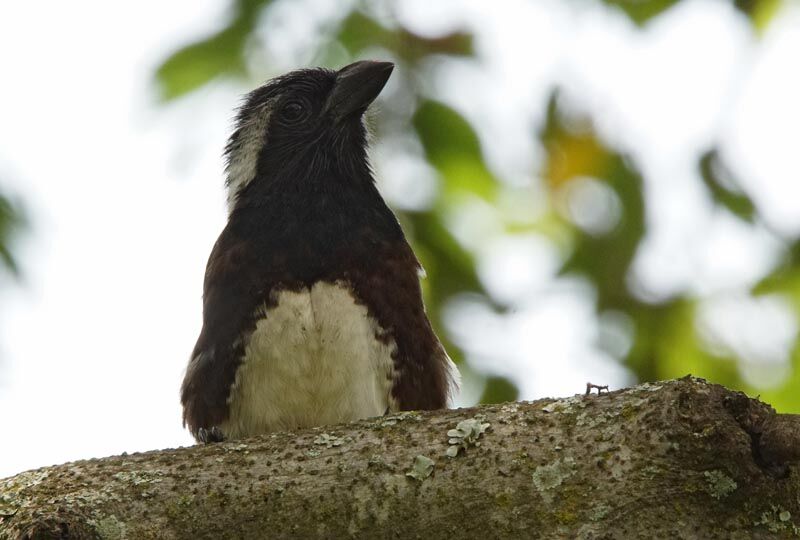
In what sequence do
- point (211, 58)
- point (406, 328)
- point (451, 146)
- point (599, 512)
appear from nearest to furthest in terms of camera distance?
1. point (599, 512)
2. point (406, 328)
3. point (211, 58)
4. point (451, 146)

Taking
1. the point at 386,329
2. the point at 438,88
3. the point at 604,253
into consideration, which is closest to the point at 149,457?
the point at 386,329

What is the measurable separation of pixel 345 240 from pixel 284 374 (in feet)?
2.13

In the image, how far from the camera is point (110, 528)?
2732 millimetres

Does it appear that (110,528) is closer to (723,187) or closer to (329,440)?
(329,440)

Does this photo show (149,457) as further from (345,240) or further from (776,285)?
(776,285)

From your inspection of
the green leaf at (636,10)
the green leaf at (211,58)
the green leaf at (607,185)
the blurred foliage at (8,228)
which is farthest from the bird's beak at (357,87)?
the blurred foliage at (8,228)

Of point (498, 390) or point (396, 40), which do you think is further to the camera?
point (498, 390)

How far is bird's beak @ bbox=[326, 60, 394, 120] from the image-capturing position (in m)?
4.74

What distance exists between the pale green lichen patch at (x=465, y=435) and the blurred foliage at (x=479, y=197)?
1.92 meters

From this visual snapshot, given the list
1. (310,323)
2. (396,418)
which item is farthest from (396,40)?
(396,418)

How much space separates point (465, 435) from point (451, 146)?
2.05 m

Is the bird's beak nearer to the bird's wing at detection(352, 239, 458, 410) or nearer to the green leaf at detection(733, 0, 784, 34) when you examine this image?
the bird's wing at detection(352, 239, 458, 410)

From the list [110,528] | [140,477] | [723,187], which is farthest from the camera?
[723,187]

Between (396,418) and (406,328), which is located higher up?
(406,328)
